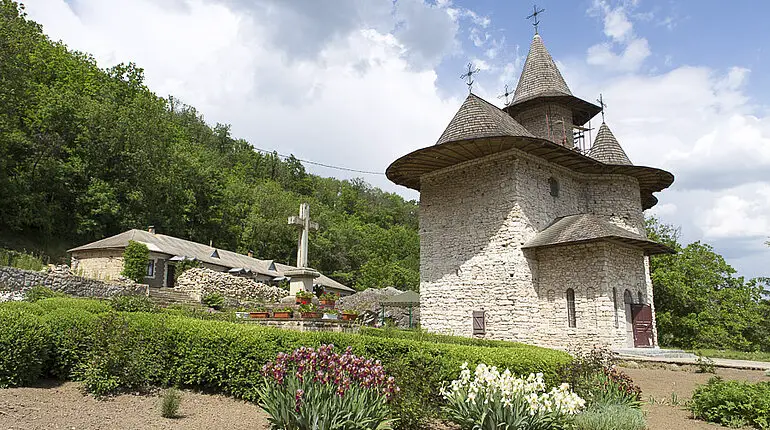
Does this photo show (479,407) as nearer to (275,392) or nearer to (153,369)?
(275,392)

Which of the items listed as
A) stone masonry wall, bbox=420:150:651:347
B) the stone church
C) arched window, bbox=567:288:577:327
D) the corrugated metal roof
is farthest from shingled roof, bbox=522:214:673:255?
the corrugated metal roof

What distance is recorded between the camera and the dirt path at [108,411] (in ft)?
18.4

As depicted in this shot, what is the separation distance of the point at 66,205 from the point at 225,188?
1501cm

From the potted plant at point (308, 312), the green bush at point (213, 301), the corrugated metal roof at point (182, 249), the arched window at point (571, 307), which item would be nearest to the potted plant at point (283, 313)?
the potted plant at point (308, 312)

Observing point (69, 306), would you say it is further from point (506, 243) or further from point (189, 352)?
point (506, 243)

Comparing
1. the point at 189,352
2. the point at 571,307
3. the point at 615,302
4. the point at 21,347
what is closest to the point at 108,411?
the point at 189,352

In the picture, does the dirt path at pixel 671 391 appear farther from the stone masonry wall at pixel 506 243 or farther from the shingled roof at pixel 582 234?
the shingled roof at pixel 582 234

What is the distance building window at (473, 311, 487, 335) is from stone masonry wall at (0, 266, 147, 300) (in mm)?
11882

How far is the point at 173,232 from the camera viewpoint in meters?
37.2

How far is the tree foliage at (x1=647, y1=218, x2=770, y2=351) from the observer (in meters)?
24.0

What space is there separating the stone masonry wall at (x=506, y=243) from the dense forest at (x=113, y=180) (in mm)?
22114

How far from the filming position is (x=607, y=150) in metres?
20.2

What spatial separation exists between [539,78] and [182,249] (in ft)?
71.5

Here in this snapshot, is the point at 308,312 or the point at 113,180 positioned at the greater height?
the point at 113,180
